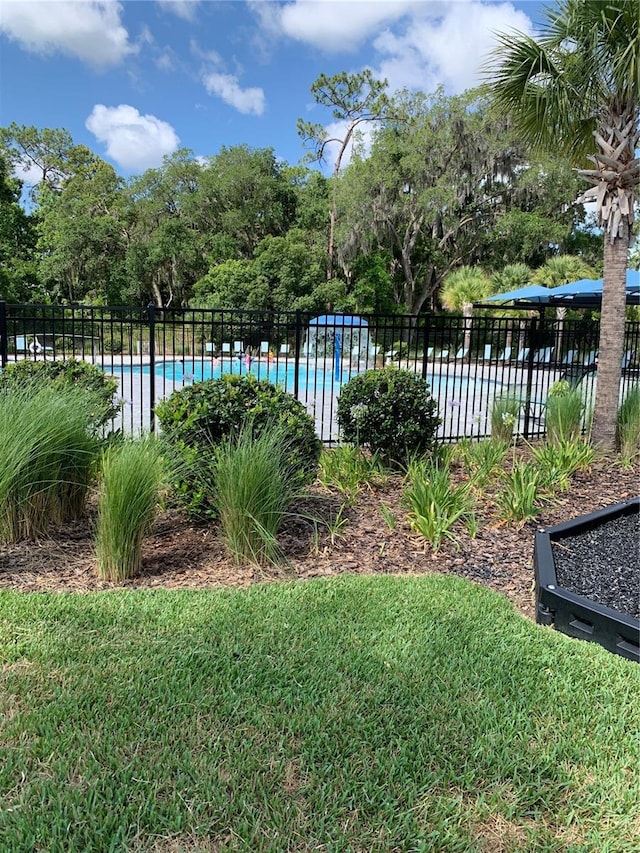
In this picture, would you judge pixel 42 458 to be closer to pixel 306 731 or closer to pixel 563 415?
pixel 306 731

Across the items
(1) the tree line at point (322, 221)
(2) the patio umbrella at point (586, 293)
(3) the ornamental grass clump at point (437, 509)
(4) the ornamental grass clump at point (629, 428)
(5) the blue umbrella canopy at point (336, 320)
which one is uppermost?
(1) the tree line at point (322, 221)

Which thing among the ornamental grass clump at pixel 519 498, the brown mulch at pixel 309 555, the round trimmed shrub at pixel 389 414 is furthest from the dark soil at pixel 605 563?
the round trimmed shrub at pixel 389 414

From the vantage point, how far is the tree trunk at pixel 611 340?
24.0 feet

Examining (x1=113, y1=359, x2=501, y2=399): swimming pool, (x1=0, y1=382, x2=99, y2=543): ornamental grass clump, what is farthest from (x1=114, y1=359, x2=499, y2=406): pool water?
(x1=0, y1=382, x2=99, y2=543): ornamental grass clump

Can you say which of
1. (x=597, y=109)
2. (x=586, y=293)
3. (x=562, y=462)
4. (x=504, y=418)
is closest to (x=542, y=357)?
(x=586, y=293)

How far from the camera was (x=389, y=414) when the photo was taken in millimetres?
6195

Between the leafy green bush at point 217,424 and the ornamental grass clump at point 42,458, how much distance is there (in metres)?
0.61

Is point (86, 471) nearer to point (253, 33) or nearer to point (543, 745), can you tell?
point (543, 745)

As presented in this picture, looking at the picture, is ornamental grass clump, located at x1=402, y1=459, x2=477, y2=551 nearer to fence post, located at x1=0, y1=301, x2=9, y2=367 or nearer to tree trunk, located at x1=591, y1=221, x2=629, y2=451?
tree trunk, located at x1=591, y1=221, x2=629, y2=451

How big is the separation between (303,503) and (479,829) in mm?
3378

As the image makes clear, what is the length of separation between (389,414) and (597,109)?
457 centimetres

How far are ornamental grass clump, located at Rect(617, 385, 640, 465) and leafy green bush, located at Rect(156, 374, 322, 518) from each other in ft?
14.1

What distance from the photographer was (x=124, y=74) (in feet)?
31.6

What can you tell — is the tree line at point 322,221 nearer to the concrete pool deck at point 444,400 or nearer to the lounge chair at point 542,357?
the concrete pool deck at point 444,400
